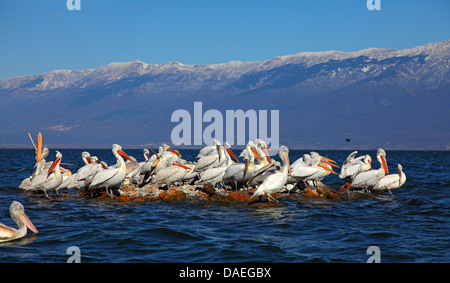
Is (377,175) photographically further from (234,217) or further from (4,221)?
(4,221)

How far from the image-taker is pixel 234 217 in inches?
472

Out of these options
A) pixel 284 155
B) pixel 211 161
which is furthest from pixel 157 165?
pixel 284 155

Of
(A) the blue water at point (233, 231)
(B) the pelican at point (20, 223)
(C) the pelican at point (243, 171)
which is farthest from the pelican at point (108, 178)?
(B) the pelican at point (20, 223)

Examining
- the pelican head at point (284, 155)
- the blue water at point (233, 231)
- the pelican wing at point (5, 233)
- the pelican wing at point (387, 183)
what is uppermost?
the pelican head at point (284, 155)

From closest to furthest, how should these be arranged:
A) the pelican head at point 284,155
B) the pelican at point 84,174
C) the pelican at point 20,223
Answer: the pelican at point 20,223 → the pelican head at point 284,155 → the pelican at point 84,174

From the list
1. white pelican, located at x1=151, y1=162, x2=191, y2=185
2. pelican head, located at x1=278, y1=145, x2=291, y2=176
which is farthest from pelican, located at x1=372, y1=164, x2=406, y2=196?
white pelican, located at x1=151, y1=162, x2=191, y2=185

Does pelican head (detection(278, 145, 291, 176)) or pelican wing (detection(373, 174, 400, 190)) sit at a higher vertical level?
pelican head (detection(278, 145, 291, 176))

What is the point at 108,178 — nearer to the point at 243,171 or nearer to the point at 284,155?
the point at 243,171

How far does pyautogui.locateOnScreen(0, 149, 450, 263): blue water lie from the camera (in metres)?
8.63

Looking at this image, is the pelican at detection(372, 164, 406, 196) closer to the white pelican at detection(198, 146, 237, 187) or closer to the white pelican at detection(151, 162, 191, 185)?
the white pelican at detection(198, 146, 237, 187)

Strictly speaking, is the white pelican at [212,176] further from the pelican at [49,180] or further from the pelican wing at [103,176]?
the pelican at [49,180]

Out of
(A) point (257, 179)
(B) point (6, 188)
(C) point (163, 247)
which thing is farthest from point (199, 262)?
(B) point (6, 188)

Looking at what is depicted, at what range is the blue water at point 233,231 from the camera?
8.63 m
